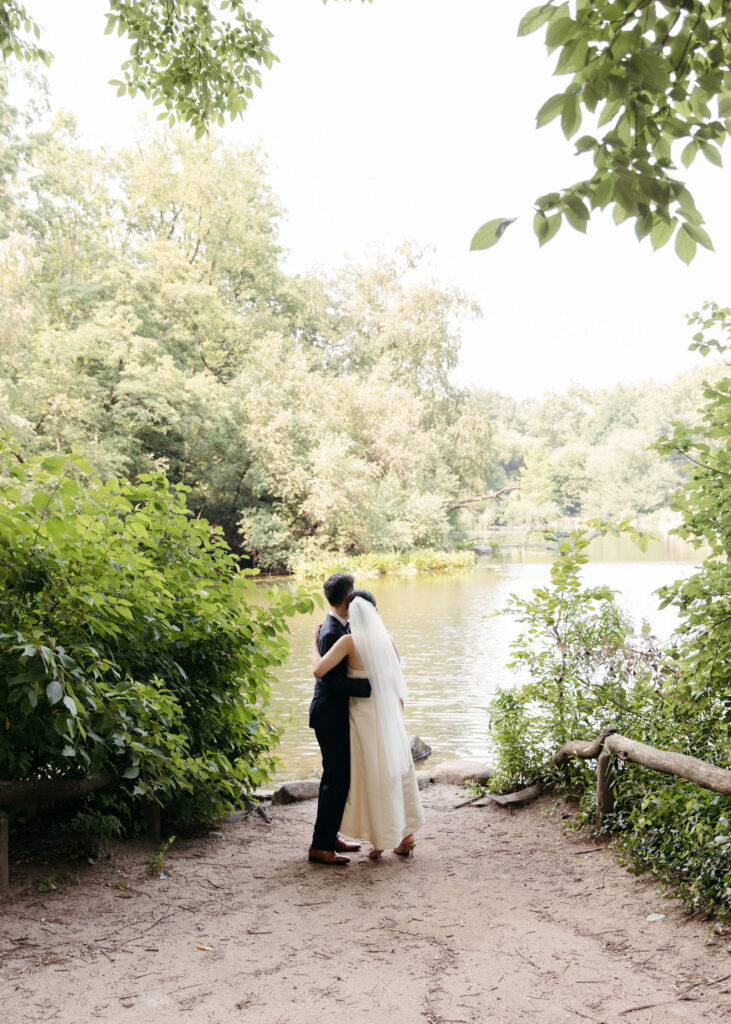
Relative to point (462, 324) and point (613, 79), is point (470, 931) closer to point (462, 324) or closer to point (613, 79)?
point (613, 79)

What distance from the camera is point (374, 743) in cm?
444

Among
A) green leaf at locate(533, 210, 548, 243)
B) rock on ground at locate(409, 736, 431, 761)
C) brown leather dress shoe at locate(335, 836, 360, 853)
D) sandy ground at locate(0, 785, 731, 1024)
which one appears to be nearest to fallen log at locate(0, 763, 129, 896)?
sandy ground at locate(0, 785, 731, 1024)

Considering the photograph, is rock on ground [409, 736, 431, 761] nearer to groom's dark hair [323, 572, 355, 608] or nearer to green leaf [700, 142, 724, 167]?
groom's dark hair [323, 572, 355, 608]

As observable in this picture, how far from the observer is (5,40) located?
266 inches

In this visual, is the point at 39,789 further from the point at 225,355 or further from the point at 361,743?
the point at 225,355

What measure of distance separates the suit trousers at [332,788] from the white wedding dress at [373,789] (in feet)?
0.21

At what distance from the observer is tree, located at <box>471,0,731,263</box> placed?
2041mm

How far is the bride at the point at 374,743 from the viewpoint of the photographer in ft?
14.5

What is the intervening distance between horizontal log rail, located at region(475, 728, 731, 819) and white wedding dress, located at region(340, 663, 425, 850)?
1003 mm

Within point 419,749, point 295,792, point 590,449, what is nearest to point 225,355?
point 419,749

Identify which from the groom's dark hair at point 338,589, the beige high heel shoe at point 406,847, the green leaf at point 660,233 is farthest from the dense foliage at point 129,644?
the green leaf at point 660,233

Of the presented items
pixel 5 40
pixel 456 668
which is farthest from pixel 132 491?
pixel 456 668

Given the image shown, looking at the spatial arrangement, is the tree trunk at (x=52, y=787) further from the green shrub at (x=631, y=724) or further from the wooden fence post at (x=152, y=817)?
the green shrub at (x=631, y=724)

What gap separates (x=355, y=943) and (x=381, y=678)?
1464mm
